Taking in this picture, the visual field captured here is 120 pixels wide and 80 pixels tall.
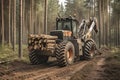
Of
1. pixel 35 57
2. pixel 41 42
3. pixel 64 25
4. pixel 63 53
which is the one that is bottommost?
pixel 35 57

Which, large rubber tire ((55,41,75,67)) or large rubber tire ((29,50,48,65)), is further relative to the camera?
large rubber tire ((29,50,48,65))

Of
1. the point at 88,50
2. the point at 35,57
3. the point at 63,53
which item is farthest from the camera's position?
the point at 88,50

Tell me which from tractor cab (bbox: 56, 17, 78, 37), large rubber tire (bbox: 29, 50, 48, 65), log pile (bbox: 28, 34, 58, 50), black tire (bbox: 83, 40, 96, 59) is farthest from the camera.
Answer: black tire (bbox: 83, 40, 96, 59)

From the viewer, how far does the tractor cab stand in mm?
17594

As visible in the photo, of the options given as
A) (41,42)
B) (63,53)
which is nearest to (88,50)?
(63,53)

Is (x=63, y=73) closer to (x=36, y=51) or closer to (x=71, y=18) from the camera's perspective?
(x=36, y=51)

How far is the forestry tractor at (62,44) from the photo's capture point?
49.3 feet

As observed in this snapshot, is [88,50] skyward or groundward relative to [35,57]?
skyward

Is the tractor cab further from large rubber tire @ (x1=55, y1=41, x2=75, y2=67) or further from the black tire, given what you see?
large rubber tire @ (x1=55, y1=41, x2=75, y2=67)

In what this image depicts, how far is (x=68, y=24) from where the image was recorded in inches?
696

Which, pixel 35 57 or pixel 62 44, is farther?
pixel 35 57

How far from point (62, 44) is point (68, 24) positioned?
9.19ft

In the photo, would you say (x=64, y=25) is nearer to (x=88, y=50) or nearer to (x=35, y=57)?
(x=88, y=50)

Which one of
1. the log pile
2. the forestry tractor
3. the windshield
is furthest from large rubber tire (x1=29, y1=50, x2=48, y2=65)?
the windshield
